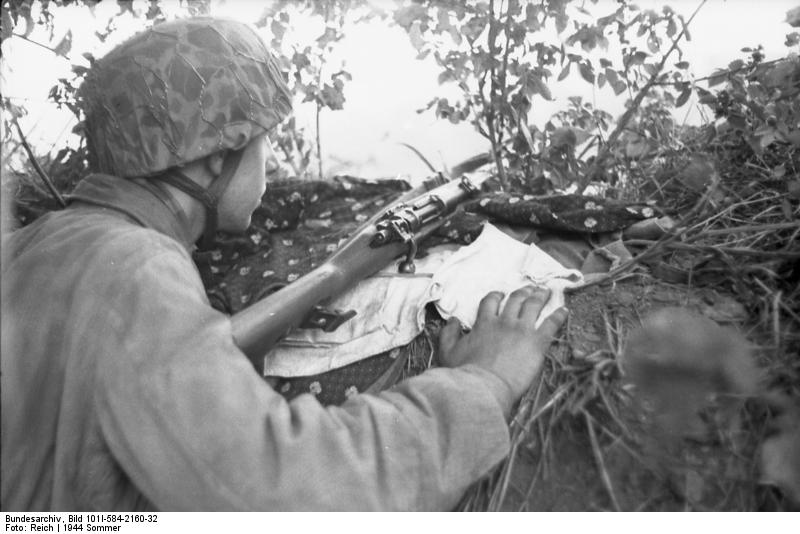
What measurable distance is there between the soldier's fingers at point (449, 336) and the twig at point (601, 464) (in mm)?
431

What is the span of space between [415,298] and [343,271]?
26cm

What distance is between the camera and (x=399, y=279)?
89.0 inches

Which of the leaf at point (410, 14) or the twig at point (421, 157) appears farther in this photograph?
the twig at point (421, 157)

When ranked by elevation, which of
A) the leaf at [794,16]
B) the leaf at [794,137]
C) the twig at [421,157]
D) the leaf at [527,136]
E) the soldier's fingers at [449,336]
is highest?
the leaf at [794,16]

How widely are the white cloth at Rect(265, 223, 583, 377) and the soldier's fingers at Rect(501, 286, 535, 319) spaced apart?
0.25ft

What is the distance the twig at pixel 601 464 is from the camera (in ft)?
4.72

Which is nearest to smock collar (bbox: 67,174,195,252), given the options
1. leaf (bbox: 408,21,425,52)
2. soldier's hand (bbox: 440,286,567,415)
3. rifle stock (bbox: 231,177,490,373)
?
rifle stock (bbox: 231,177,490,373)

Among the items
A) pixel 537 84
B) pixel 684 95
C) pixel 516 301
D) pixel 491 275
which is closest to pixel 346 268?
pixel 491 275

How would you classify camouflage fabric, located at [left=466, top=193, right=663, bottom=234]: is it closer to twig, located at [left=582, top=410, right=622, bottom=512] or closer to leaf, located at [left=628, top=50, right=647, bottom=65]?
leaf, located at [left=628, top=50, right=647, bottom=65]

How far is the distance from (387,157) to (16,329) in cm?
229

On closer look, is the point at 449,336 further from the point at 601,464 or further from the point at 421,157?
the point at 421,157

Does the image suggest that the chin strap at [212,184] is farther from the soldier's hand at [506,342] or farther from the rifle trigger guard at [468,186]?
the rifle trigger guard at [468,186]

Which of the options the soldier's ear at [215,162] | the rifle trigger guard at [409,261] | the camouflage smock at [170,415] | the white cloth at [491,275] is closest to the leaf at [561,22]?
the white cloth at [491,275]

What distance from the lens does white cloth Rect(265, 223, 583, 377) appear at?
2.01 m
